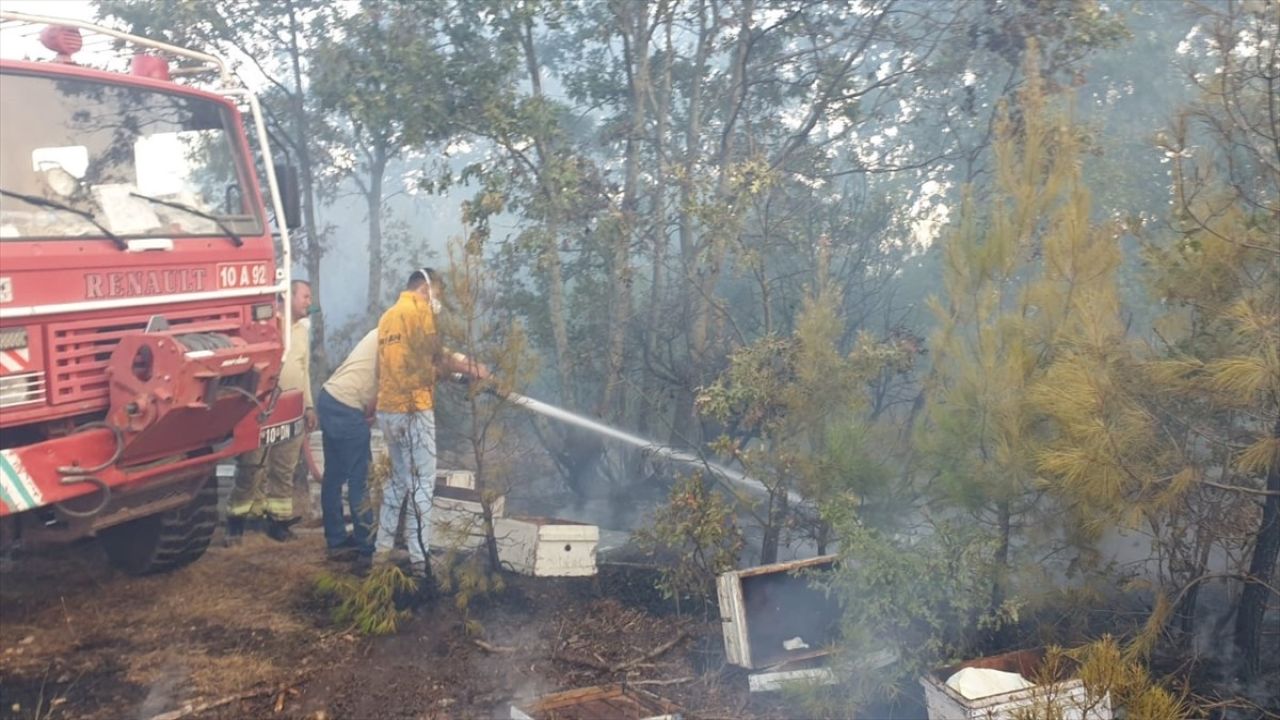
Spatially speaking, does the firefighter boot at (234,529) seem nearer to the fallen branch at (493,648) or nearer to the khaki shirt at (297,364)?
the khaki shirt at (297,364)

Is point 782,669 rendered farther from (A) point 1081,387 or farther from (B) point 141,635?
(B) point 141,635

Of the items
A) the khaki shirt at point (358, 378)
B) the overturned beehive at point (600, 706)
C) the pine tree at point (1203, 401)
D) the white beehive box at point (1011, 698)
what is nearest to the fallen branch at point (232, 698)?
the overturned beehive at point (600, 706)

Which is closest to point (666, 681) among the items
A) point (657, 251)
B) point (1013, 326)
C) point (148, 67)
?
point (1013, 326)

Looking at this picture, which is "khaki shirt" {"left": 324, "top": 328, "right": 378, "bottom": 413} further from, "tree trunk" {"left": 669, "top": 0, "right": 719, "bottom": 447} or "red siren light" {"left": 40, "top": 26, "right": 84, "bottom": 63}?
"tree trunk" {"left": 669, "top": 0, "right": 719, "bottom": 447}

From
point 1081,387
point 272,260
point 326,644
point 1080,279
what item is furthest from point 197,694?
point 1080,279

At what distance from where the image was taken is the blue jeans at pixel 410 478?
20.1 feet

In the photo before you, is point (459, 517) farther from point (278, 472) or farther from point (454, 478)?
point (278, 472)

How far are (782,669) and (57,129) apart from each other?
447 centimetres

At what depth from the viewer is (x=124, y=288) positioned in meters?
5.39

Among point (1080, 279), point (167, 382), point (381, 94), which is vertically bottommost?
point (167, 382)

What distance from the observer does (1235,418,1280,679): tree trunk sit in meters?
4.79

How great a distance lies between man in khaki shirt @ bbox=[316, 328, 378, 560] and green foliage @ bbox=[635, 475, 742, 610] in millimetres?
1858

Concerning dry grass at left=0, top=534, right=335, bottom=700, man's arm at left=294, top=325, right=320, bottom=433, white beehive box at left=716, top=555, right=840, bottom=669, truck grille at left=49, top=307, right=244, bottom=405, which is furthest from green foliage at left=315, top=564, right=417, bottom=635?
man's arm at left=294, top=325, right=320, bottom=433

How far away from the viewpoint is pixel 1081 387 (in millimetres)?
4797
